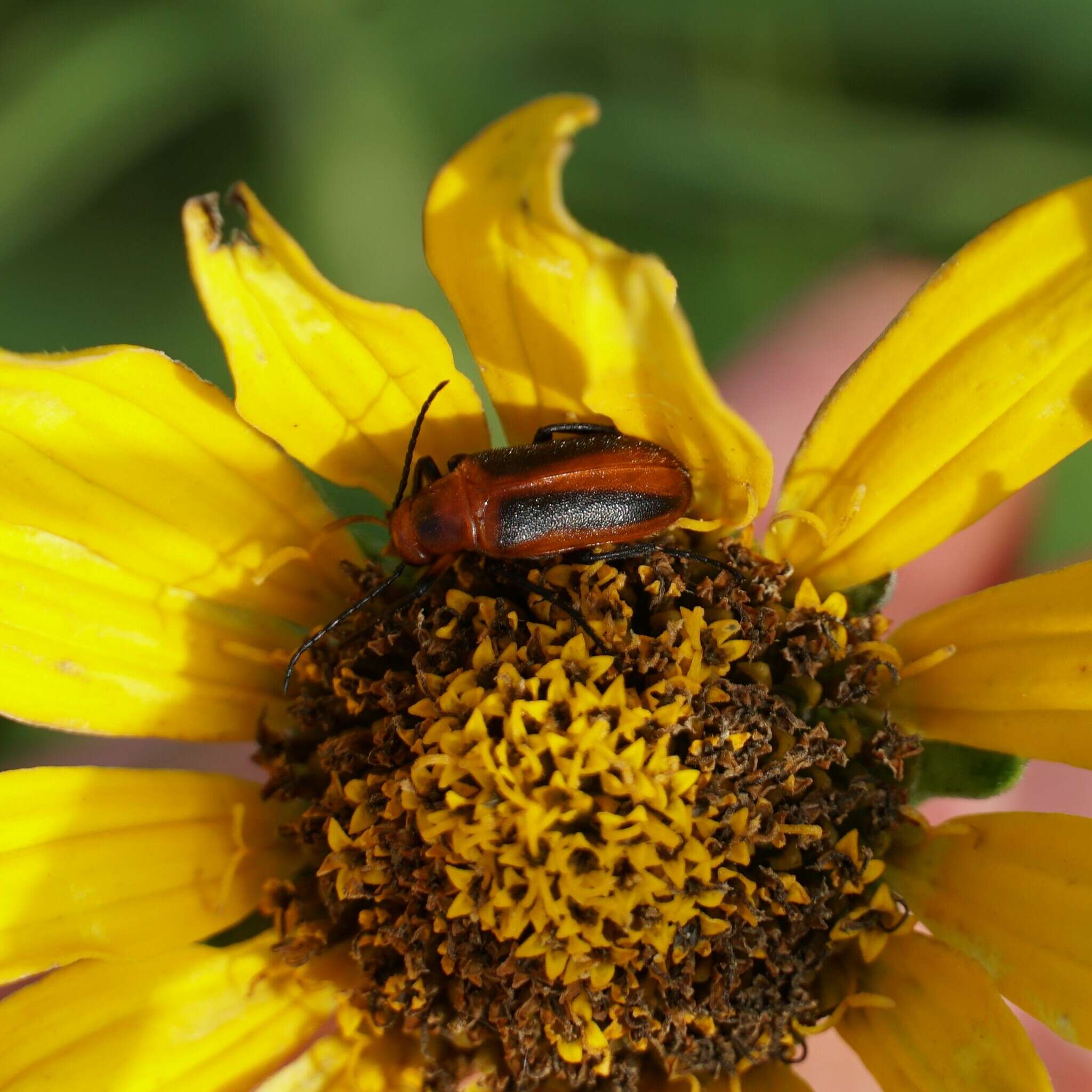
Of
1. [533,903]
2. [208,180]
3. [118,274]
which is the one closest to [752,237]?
[208,180]

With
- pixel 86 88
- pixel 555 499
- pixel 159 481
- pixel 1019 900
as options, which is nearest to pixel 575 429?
pixel 555 499

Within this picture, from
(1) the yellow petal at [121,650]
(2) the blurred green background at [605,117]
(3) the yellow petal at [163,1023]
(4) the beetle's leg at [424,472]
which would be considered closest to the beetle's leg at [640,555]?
(4) the beetle's leg at [424,472]

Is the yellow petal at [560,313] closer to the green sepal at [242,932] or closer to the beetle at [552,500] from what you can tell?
the beetle at [552,500]

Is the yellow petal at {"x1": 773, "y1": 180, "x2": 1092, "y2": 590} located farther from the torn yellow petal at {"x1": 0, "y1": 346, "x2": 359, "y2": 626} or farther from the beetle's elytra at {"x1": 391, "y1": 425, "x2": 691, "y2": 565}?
the torn yellow petal at {"x1": 0, "y1": 346, "x2": 359, "y2": 626}

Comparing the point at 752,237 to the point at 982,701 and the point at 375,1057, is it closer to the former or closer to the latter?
the point at 982,701

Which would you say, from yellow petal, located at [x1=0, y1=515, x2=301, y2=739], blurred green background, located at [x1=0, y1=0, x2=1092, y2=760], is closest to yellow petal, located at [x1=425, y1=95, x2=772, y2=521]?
yellow petal, located at [x1=0, y1=515, x2=301, y2=739]
